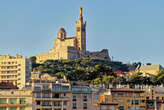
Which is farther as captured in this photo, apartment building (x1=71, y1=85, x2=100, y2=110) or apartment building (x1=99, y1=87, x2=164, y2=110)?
apartment building (x1=99, y1=87, x2=164, y2=110)

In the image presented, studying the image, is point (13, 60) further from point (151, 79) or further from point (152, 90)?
point (152, 90)

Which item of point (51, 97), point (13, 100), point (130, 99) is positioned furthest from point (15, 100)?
point (130, 99)

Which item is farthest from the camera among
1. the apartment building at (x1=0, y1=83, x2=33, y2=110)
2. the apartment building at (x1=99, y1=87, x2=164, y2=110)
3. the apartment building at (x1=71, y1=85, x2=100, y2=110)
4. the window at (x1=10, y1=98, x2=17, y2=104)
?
the apartment building at (x1=99, y1=87, x2=164, y2=110)

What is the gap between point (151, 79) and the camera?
194750 mm

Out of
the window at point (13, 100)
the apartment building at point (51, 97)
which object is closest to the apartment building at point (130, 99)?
the apartment building at point (51, 97)

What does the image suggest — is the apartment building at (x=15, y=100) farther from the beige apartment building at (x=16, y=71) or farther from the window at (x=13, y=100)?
the beige apartment building at (x=16, y=71)

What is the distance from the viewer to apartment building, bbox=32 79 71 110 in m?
98.6

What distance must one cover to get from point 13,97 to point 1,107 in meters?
2.77

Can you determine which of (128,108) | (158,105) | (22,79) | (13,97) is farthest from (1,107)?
(22,79)

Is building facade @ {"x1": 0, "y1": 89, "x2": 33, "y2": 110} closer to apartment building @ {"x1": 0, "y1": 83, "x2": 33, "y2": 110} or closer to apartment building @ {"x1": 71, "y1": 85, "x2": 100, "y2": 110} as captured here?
apartment building @ {"x1": 0, "y1": 83, "x2": 33, "y2": 110}

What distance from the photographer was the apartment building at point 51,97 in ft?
324

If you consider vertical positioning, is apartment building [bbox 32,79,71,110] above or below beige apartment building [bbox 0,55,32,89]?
below

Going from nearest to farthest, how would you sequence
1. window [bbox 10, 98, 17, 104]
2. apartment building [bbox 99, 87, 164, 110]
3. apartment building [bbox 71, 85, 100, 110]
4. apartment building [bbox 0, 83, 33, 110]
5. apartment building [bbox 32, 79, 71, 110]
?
apartment building [bbox 0, 83, 33, 110], window [bbox 10, 98, 17, 104], apartment building [bbox 32, 79, 71, 110], apartment building [bbox 71, 85, 100, 110], apartment building [bbox 99, 87, 164, 110]

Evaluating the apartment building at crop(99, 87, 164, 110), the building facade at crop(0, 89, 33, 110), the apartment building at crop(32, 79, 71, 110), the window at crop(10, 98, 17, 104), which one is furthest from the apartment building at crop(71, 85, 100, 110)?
the window at crop(10, 98, 17, 104)
